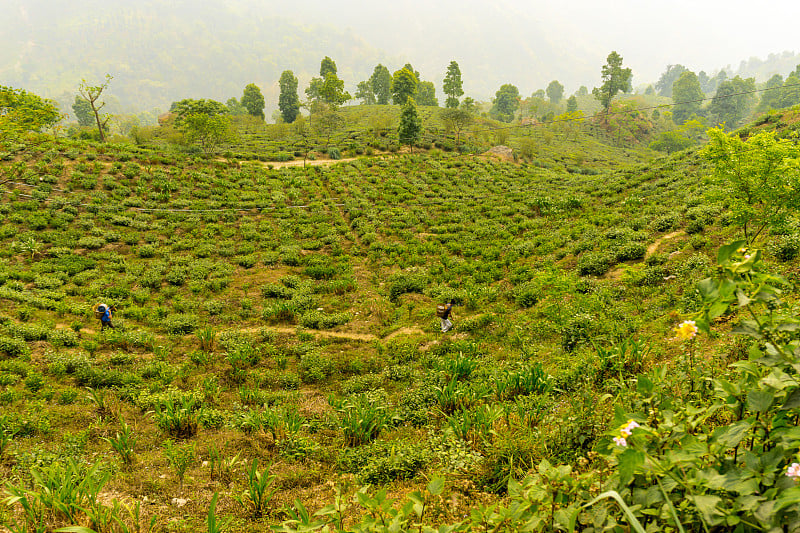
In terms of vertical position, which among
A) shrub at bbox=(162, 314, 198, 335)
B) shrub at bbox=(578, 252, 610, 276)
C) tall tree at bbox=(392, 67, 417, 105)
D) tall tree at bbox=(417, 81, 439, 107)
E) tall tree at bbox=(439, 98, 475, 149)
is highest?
tall tree at bbox=(417, 81, 439, 107)

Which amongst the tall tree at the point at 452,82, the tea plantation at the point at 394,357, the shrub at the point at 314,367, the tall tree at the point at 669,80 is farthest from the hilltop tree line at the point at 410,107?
the tall tree at the point at 669,80

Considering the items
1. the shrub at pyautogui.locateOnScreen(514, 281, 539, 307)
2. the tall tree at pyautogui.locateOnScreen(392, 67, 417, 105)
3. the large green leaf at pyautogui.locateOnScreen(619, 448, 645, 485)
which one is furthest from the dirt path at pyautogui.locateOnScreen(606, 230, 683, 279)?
the tall tree at pyautogui.locateOnScreen(392, 67, 417, 105)

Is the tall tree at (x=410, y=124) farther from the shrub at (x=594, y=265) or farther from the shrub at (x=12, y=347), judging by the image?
the shrub at (x=12, y=347)

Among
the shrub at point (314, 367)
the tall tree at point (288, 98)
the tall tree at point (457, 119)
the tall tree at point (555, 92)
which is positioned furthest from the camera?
the tall tree at point (555, 92)

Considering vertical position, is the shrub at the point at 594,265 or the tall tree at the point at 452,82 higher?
the tall tree at the point at 452,82

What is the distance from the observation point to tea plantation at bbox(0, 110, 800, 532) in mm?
2094

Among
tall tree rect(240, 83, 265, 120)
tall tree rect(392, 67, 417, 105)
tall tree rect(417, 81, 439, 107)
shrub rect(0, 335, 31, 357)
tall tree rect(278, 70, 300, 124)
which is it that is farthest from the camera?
tall tree rect(417, 81, 439, 107)

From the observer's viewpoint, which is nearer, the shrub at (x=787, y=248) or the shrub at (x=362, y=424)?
the shrub at (x=362, y=424)

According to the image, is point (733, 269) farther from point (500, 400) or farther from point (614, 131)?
point (614, 131)

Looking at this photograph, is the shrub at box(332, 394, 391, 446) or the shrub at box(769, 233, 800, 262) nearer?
the shrub at box(332, 394, 391, 446)

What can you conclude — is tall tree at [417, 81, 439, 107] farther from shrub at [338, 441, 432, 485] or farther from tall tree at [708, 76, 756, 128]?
shrub at [338, 441, 432, 485]

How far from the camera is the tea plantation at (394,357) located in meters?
2.09

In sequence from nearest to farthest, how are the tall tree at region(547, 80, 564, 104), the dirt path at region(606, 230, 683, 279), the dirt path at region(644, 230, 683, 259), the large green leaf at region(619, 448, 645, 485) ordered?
the large green leaf at region(619, 448, 645, 485), the dirt path at region(606, 230, 683, 279), the dirt path at region(644, 230, 683, 259), the tall tree at region(547, 80, 564, 104)

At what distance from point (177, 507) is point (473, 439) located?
11.9ft
